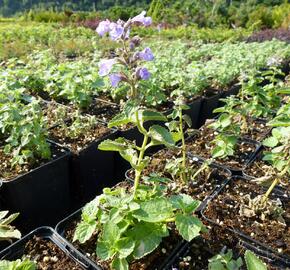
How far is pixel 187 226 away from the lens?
4.14ft

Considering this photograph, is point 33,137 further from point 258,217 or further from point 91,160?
point 258,217

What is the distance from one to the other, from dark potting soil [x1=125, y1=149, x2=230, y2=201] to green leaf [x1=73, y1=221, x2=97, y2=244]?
0.59m

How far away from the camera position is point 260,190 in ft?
6.31

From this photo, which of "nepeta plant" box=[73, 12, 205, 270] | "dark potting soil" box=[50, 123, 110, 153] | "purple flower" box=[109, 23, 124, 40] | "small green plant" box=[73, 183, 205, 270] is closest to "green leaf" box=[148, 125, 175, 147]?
"nepeta plant" box=[73, 12, 205, 270]

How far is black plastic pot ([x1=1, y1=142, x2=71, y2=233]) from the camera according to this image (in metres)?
2.00

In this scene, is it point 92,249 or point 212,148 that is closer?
point 92,249

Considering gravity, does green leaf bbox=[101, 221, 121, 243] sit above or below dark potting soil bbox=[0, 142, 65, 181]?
above

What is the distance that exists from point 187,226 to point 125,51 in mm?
1077

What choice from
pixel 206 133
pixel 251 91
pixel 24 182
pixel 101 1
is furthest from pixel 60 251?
pixel 101 1

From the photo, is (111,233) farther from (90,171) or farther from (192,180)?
(90,171)

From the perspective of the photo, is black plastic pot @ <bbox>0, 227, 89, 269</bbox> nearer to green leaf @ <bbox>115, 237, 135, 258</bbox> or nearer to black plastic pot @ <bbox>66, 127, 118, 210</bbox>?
green leaf @ <bbox>115, 237, 135, 258</bbox>

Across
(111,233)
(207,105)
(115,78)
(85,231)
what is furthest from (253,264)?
(207,105)

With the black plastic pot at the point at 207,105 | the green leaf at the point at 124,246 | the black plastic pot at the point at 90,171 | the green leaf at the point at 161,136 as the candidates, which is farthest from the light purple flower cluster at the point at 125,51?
the black plastic pot at the point at 207,105

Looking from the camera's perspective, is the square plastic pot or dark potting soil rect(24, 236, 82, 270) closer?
dark potting soil rect(24, 236, 82, 270)
